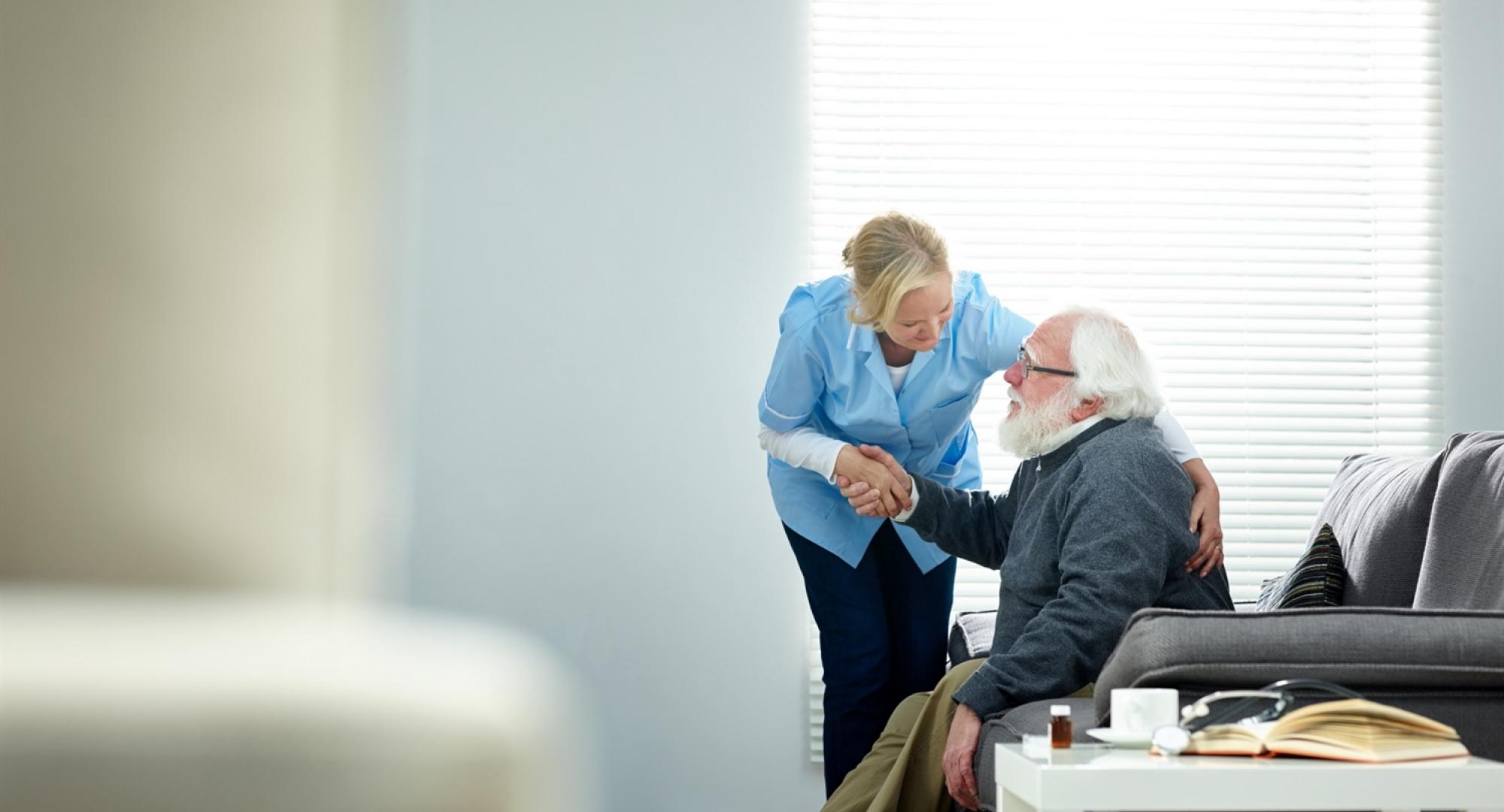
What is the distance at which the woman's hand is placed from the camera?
6.72 ft

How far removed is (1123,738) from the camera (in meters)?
1.40

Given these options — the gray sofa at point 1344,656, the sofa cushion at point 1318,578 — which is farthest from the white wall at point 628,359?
the gray sofa at point 1344,656

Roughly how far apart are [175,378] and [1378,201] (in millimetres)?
4174

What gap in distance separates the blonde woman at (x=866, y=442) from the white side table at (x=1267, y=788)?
1300 millimetres

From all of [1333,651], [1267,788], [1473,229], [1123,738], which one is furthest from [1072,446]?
[1473,229]

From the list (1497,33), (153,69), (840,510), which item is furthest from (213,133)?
(1497,33)

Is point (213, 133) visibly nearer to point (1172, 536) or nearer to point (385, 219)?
point (385, 219)

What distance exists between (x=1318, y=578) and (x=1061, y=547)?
599mm

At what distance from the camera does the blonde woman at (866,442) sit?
2611 millimetres

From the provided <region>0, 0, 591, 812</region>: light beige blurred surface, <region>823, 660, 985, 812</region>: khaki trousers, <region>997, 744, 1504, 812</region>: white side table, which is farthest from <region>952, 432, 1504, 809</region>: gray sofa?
<region>0, 0, 591, 812</region>: light beige blurred surface

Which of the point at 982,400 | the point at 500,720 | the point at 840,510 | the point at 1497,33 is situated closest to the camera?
the point at 500,720

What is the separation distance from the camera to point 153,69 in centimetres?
14

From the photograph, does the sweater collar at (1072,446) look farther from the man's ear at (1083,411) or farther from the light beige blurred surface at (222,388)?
the light beige blurred surface at (222,388)

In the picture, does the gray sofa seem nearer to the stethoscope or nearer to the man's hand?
the stethoscope
